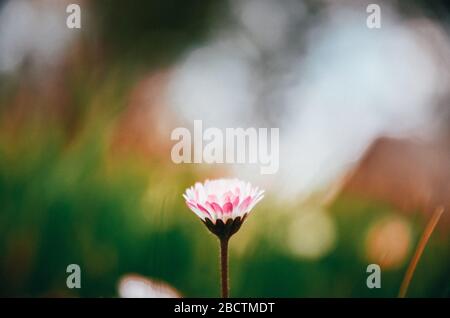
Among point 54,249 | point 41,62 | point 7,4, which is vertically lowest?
point 54,249

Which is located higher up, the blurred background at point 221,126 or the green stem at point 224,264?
the blurred background at point 221,126

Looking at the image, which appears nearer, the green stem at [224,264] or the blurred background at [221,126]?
the green stem at [224,264]

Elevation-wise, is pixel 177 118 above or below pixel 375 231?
above

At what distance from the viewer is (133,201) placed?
1850 mm

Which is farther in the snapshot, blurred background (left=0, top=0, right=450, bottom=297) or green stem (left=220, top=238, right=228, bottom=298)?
blurred background (left=0, top=0, right=450, bottom=297)

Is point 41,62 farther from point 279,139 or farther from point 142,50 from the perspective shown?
point 279,139

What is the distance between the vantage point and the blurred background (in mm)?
1852

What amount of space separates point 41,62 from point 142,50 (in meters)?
0.33

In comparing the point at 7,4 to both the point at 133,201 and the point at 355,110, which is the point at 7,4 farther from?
the point at 355,110

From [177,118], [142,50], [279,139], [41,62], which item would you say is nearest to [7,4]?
[41,62]

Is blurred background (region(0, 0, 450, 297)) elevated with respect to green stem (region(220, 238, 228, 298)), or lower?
elevated

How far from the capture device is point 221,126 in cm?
187

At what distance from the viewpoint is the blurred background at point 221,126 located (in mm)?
1852
